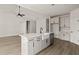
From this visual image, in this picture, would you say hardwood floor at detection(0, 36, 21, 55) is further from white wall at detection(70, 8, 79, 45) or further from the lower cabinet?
white wall at detection(70, 8, 79, 45)

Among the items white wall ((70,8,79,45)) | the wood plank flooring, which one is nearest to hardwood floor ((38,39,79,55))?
the wood plank flooring

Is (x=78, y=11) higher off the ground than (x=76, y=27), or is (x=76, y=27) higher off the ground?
(x=78, y=11)

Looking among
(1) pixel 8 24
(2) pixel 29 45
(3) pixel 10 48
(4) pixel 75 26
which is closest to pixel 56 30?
(4) pixel 75 26

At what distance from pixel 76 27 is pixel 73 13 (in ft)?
3.34

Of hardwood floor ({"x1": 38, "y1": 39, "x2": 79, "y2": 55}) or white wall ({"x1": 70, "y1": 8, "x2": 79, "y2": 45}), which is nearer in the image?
hardwood floor ({"x1": 38, "y1": 39, "x2": 79, "y2": 55})

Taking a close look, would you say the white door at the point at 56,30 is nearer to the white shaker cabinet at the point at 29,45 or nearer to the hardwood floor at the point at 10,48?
the hardwood floor at the point at 10,48

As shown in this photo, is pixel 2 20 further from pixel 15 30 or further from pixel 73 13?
pixel 73 13

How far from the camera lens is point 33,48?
4129 mm

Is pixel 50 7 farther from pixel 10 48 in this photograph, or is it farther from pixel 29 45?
pixel 10 48

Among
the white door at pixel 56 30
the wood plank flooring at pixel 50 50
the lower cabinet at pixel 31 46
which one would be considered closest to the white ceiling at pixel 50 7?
the lower cabinet at pixel 31 46

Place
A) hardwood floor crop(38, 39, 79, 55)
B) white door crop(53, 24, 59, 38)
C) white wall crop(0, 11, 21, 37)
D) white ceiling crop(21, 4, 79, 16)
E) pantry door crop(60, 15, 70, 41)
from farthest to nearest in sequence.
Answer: white wall crop(0, 11, 21, 37) < white door crop(53, 24, 59, 38) < pantry door crop(60, 15, 70, 41) < white ceiling crop(21, 4, 79, 16) < hardwood floor crop(38, 39, 79, 55)

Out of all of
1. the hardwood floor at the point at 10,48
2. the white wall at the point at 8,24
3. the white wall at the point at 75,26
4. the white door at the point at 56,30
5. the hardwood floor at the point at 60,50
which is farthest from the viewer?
the white wall at the point at 8,24
